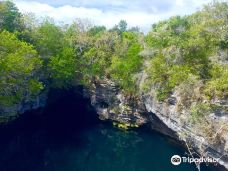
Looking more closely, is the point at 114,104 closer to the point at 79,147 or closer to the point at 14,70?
the point at 79,147

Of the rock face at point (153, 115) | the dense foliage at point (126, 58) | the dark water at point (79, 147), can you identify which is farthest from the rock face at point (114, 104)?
the dark water at point (79, 147)

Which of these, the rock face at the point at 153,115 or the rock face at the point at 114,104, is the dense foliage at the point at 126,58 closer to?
the rock face at the point at 153,115

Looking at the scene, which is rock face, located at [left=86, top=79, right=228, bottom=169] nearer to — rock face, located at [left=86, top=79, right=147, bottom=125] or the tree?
rock face, located at [left=86, top=79, right=147, bottom=125]

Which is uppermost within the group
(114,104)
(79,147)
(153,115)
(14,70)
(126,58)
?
(126,58)

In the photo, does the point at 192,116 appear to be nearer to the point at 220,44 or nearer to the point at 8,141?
the point at 220,44

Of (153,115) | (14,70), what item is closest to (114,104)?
(153,115)

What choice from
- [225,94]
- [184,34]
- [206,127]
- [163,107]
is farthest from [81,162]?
[184,34]
